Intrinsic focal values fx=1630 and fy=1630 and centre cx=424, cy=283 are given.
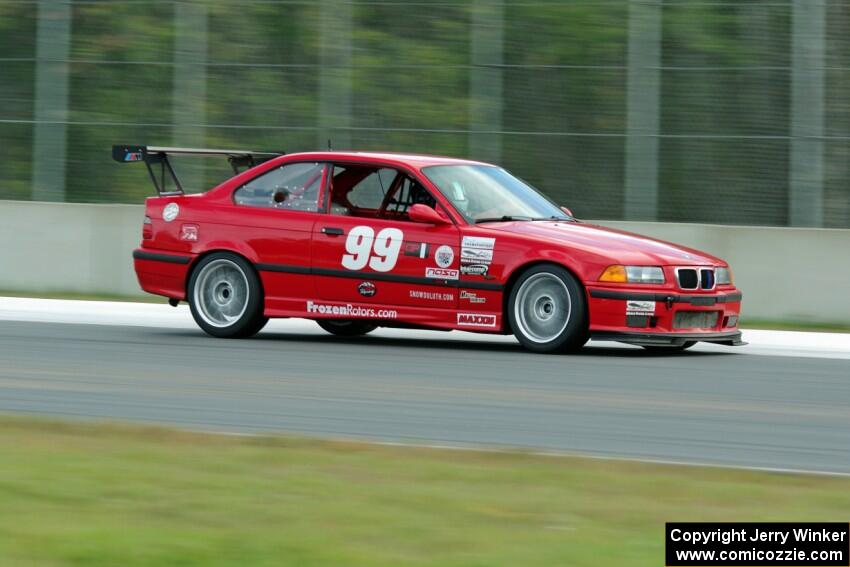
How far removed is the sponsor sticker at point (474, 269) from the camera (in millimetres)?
12023

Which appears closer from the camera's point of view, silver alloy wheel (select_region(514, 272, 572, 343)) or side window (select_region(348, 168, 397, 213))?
silver alloy wheel (select_region(514, 272, 572, 343))

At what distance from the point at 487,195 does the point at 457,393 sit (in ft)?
11.3

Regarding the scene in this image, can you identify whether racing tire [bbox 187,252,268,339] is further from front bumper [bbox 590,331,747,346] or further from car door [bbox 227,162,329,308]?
front bumper [bbox 590,331,747,346]

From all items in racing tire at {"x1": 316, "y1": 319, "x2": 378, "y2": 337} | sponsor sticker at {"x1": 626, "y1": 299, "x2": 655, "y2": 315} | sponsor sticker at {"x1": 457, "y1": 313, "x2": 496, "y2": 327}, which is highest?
sponsor sticker at {"x1": 626, "y1": 299, "x2": 655, "y2": 315}

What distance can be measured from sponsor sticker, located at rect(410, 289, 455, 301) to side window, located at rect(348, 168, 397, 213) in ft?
2.98

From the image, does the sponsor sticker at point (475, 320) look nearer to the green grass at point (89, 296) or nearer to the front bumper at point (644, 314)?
the front bumper at point (644, 314)

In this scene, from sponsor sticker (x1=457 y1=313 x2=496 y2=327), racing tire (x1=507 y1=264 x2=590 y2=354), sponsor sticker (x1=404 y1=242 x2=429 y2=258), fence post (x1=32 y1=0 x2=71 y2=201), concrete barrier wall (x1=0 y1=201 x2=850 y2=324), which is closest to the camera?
racing tire (x1=507 y1=264 x2=590 y2=354)

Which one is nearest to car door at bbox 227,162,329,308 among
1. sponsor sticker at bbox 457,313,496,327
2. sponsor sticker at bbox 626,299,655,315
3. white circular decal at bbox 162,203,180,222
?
white circular decal at bbox 162,203,180,222

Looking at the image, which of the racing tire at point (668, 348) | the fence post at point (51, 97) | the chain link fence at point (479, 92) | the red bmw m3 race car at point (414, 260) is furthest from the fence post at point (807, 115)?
the fence post at point (51, 97)

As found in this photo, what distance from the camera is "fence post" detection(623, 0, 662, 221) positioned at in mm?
17359

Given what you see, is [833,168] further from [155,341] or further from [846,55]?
[155,341]

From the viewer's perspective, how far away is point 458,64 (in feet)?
59.8

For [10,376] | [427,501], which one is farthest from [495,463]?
[10,376]

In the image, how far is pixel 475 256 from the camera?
1205cm
